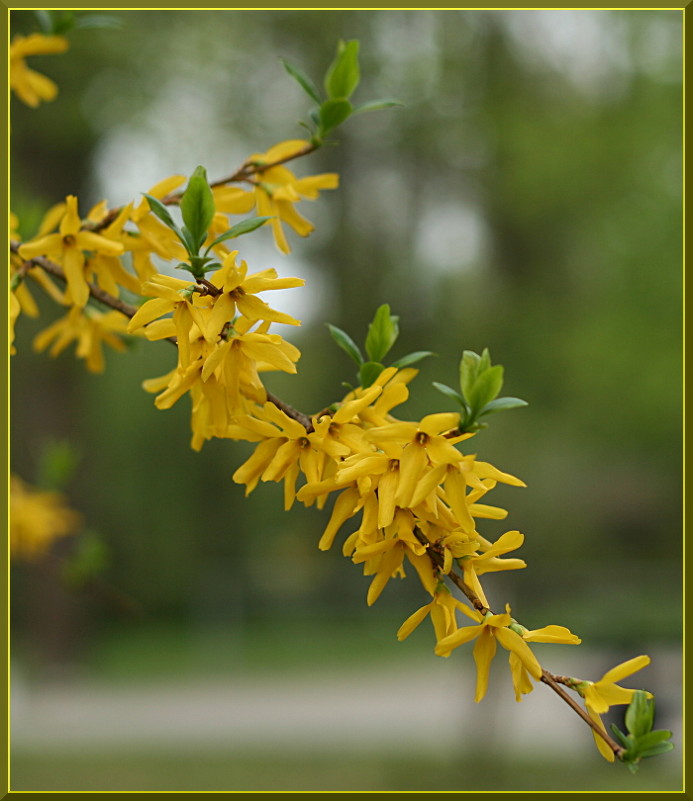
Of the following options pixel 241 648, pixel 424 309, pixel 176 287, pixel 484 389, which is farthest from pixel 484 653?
pixel 241 648

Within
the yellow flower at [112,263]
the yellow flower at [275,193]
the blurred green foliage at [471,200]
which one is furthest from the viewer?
the blurred green foliage at [471,200]

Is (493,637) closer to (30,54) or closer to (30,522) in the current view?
(30,54)

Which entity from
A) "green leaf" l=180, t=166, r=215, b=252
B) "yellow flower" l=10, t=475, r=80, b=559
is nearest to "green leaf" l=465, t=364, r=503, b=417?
"green leaf" l=180, t=166, r=215, b=252

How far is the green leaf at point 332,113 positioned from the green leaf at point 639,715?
880 mm

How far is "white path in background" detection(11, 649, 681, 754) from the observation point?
877cm

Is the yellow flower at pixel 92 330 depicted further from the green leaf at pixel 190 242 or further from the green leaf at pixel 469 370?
the green leaf at pixel 469 370

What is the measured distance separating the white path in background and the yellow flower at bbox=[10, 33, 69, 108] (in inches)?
276

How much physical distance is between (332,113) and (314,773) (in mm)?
7314

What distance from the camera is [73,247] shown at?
4.04 feet

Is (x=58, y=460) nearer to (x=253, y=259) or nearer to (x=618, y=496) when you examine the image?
(x=253, y=259)

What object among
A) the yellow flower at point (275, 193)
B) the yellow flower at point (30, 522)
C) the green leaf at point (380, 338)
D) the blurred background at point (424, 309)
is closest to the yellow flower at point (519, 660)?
the green leaf at point (380, 338)

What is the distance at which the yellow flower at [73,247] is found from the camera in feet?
3.95

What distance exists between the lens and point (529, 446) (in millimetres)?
10836

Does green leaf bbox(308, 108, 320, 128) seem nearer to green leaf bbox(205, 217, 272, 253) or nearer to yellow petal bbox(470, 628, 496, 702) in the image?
green leaf bbox(205, 217, 272, 253)
